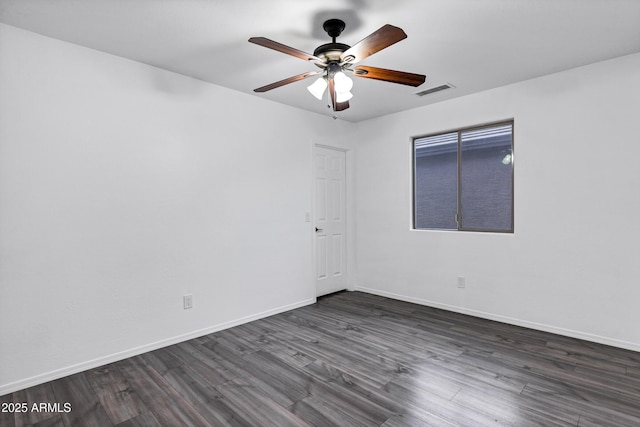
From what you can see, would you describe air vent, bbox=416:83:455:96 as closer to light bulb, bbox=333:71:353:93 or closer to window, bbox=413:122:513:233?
window, bbox=413:122:513:233

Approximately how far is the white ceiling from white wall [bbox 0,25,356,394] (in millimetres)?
309

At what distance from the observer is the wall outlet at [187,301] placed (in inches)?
124

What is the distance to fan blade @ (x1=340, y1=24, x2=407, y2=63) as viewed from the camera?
1.78m

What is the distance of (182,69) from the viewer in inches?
119

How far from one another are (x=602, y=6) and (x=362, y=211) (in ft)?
10.7

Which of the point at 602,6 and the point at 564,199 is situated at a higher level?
the point at 602,6

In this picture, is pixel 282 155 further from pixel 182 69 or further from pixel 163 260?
pixel 163 260

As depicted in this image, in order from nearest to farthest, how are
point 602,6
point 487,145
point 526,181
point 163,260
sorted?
point 602,6 → point 163,260 → point 526,181 → point 487,145

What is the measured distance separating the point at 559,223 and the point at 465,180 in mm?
1095

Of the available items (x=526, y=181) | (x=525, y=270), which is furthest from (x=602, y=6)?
(x=525, y=270)

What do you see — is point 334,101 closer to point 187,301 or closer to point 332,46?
point 332,46

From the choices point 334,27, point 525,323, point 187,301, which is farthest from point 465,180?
point 187,301

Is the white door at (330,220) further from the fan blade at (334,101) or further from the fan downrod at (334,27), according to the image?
the fan downrod at (334,27)

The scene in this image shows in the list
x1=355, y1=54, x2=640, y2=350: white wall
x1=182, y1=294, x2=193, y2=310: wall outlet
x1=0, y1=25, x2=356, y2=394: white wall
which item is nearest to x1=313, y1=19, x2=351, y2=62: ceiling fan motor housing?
x1=0, y1=25, x2=356, y2=394: white wall
